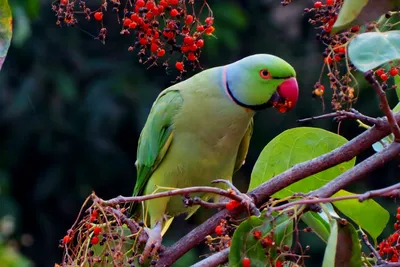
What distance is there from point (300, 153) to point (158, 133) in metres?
0.59

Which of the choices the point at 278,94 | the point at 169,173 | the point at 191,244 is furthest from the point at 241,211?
the point at 169,173

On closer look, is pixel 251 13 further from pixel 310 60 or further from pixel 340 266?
pixel 340 266

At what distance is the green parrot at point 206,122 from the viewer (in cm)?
174

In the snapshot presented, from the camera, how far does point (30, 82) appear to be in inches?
217

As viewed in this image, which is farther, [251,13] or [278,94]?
[251,13]

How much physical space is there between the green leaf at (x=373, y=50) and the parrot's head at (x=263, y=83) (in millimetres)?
734

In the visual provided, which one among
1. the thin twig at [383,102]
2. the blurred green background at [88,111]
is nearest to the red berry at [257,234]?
the thin twig at [383,102]

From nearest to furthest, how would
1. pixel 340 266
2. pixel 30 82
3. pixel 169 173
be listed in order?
1. pixel 340 266
2. pixel 169 173
3. pixel 30 82

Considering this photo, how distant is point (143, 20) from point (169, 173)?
685mm

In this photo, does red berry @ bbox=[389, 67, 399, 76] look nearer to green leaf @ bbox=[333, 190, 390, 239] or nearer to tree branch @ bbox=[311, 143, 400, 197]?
tree branch @ bbox=[311, 143, 400, 197]

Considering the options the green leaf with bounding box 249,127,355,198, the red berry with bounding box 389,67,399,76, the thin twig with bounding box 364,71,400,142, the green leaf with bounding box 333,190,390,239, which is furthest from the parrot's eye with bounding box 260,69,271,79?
the thin twig with bounding box 364,71,400,142

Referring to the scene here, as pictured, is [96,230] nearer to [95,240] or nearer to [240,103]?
[95,240]

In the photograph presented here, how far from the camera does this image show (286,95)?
1.71 meters

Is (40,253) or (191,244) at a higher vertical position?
(191,244)
